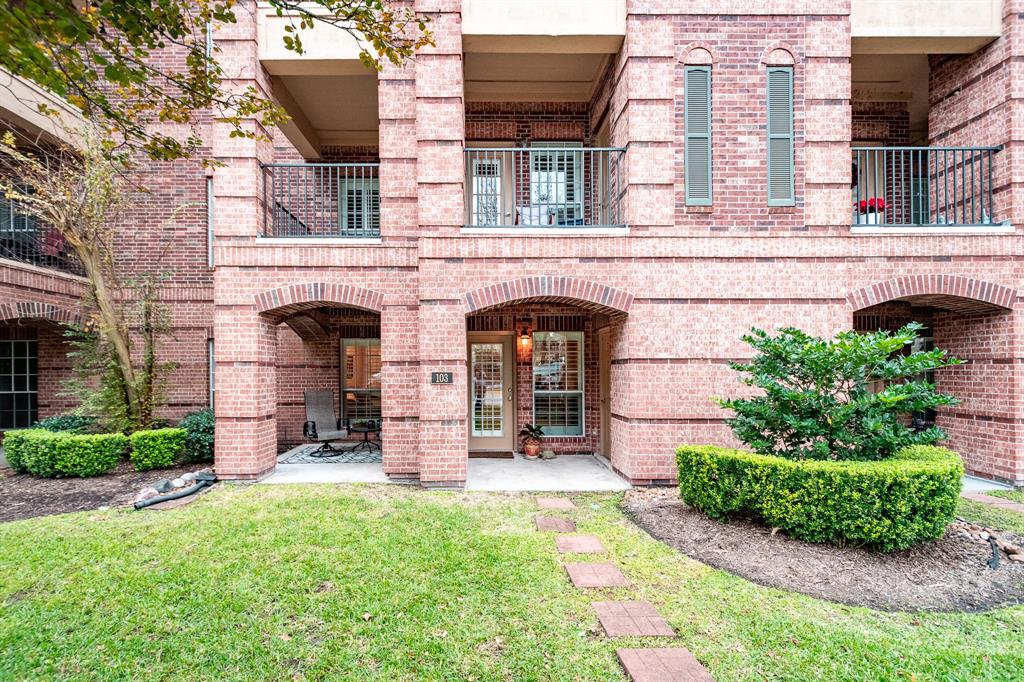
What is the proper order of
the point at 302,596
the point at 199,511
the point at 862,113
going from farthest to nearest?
the point at 862,113
the point at 199,511
the point at 302,596

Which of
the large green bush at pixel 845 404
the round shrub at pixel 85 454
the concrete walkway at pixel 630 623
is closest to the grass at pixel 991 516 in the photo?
the large green bush at pixel 845 404

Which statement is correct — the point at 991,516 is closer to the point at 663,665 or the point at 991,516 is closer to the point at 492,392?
the point at 663,665

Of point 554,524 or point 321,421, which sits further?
point 321,421

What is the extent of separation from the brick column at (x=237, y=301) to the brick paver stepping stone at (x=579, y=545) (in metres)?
4.74

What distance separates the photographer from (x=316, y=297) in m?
6.91

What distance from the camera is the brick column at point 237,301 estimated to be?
6828 mm

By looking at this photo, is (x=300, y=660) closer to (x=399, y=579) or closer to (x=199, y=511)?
(x=399, y=579)

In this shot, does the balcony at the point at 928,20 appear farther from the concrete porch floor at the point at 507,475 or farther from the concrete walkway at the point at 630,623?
the concrete walkway at the point at 630,623

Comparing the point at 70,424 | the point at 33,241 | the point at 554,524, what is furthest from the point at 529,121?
the point at 33,241

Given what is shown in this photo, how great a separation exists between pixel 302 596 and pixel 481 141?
798cm

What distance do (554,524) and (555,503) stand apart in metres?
0.75

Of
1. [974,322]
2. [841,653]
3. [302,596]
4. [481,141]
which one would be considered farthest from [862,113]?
[302,596]

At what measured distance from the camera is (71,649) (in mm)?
3033

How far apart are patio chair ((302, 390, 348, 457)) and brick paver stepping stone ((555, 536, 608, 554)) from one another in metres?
5.30
